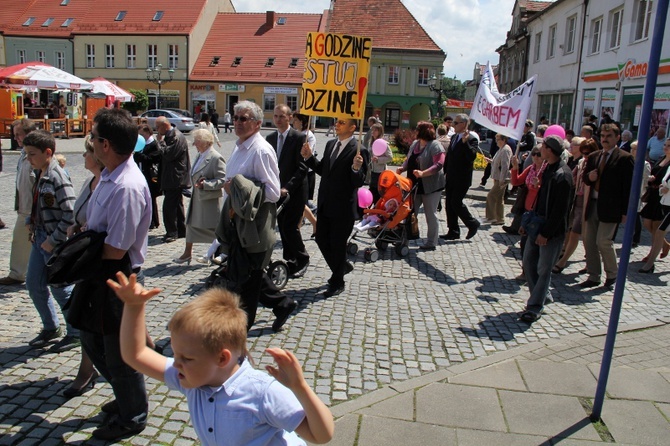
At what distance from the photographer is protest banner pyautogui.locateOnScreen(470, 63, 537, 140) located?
8.52 meters

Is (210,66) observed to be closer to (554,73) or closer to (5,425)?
(554,73)

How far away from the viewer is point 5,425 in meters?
3.57

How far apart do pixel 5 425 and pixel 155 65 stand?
51.1m

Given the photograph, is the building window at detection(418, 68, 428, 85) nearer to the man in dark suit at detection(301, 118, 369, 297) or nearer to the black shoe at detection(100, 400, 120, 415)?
the man in dark suit at detection(301, 118, 369, 297)

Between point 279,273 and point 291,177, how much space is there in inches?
44.1

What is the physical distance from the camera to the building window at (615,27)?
67.7ft

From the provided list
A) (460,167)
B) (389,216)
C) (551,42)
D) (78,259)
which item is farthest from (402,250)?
(551,42)

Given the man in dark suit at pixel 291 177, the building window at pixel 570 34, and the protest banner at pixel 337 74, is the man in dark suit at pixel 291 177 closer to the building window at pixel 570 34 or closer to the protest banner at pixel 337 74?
the protest banner at pixel 337 74

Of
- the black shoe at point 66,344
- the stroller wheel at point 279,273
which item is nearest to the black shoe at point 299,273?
the stroller wheel at point 279,273

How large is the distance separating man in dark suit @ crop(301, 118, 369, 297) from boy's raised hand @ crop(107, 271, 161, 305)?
3893 mm

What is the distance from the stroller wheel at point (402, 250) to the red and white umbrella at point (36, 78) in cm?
1927

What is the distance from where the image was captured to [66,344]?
15.6 feet

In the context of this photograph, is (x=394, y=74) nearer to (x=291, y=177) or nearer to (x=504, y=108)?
(x=504, y=108)

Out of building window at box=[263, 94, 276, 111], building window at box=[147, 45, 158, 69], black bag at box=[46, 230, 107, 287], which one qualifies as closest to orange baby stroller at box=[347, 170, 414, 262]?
black bag at box=[46, 230, 107, 287]
